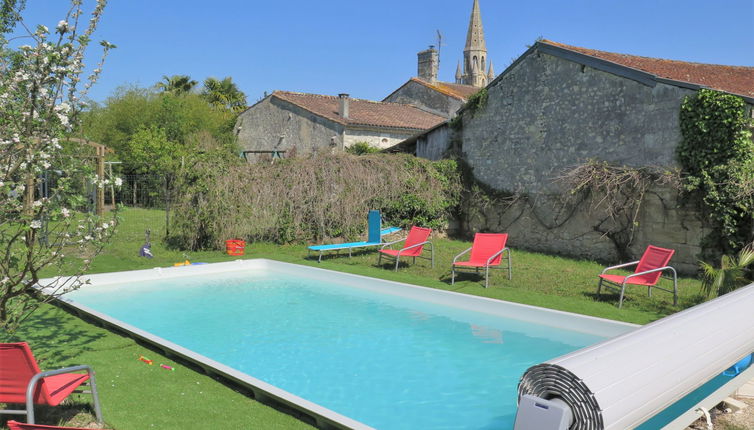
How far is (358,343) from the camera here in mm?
6910

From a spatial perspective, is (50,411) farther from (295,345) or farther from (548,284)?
(548,284)

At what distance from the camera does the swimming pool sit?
5055 mm

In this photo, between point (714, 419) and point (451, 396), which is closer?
point (714, 419)

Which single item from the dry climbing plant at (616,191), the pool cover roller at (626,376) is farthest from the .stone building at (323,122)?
the pool cover roller at (626,376)

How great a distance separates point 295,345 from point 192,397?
2.28m

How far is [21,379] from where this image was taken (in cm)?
360

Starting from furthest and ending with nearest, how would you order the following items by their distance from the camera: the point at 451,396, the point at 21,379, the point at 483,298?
1. the point at 483,298
2. the point at 451,396
3. the point at 21,379

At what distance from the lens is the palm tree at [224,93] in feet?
146

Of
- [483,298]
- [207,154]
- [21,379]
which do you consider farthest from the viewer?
[207,154]

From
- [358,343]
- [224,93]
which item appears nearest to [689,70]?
[358,343]

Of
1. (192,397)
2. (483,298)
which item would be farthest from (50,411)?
(483,298)

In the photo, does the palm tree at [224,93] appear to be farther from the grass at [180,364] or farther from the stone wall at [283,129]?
the grass at [180,364]

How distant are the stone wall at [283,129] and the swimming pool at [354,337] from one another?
16107 mm

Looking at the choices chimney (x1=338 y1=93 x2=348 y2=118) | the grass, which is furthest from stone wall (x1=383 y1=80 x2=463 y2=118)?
the grass
